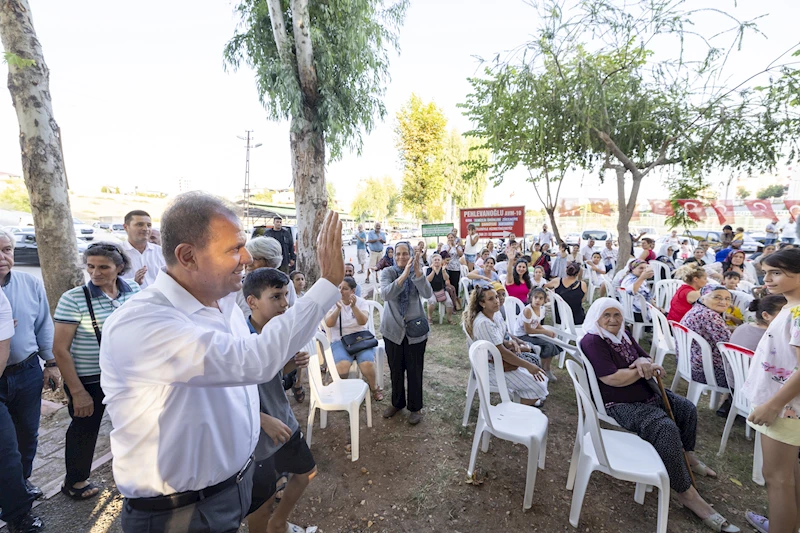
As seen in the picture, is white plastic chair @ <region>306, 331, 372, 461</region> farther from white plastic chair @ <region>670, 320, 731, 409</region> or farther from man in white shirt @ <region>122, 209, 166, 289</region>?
white plastic chair @ <region>670, 320, 731, 409</region>

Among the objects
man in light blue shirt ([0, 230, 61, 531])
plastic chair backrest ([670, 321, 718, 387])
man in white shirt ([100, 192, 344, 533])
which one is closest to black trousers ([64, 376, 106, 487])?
man in light blue shirt ([0, 230, 61, 531])

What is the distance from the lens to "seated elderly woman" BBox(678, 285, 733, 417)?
3.44 m

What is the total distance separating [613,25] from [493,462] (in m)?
6.76

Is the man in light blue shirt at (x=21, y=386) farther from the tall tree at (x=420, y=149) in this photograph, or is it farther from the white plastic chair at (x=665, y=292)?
the tall tree at (x=420, y=149)

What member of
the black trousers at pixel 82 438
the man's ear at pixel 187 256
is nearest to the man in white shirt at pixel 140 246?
the black trousers at pixel 82 438

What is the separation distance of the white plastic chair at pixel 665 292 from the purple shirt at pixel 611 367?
172 inches

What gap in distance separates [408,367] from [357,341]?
754mm

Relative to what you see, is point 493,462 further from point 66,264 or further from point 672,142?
point 672,142

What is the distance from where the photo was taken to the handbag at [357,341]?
3.99m

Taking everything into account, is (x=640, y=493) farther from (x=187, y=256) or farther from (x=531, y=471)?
(x=187, y=256)

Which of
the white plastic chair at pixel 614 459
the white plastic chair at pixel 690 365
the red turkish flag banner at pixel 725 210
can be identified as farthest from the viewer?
the red turkish flag banner at pixel 725 210

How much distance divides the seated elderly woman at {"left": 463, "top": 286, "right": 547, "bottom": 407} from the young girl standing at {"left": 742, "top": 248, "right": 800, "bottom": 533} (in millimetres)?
1511

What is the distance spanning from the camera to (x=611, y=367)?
268 centimetres

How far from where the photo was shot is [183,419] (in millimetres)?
1063
